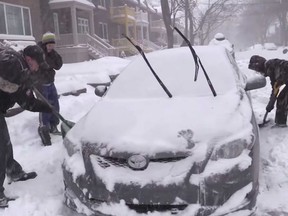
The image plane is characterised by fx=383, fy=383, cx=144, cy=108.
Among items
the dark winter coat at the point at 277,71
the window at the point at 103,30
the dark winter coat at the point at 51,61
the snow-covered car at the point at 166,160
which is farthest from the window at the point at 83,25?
the snow-covered car at the point at 166,160

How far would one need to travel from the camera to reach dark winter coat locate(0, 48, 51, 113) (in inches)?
132

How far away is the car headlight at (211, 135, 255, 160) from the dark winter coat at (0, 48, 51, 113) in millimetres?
1860

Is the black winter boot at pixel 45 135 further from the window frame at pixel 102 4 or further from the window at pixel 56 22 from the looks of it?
the window frame at pixel 102 4

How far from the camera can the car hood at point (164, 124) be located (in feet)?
9.53

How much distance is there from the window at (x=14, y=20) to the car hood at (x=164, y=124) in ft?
51.2

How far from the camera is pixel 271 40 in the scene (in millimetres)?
82625

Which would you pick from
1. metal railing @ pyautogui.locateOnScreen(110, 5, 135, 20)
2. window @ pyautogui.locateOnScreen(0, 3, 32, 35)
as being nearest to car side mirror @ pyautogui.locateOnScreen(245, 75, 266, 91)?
window @ pyautogui.locateOnScreen(0, 3, 32, 35)

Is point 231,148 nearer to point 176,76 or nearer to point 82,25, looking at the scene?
point 176,76

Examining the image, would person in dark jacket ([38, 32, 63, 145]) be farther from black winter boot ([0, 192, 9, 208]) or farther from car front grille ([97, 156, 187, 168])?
car front grille ([97, 156, 187, 168])

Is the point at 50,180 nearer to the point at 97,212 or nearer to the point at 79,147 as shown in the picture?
the point at 79,147

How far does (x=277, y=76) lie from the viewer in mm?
5465

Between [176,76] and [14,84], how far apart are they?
166cm

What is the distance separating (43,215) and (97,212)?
0.72 meters

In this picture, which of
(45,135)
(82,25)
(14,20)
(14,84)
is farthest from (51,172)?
(82,25)
